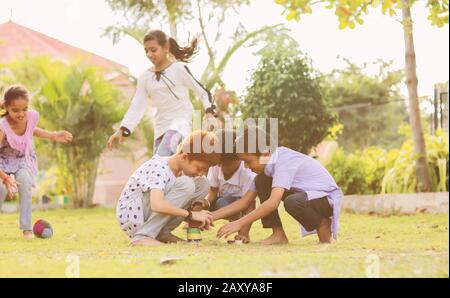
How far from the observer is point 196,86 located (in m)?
4.95

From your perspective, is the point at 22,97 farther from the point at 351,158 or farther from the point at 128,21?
the point at 128,21

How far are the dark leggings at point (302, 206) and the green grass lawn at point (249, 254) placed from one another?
133mm

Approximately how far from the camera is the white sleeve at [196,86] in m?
4.84

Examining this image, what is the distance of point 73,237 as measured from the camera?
5.00 m

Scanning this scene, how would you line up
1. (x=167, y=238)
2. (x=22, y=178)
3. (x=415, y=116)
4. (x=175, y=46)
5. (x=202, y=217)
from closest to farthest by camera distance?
(x=202, y=217), (x=167, y=238), (x=22, y=178), (x=175, y=46), (x=415, y=116)

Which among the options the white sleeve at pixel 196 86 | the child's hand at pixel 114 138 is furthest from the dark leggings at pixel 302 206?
the child's hand at pixel 114 138

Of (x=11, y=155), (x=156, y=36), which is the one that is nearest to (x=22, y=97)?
(x=11, y=155)

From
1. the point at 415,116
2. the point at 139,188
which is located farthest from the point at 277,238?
the point at 415,116

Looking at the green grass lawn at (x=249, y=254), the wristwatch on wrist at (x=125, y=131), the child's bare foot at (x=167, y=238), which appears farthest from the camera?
the wristwatch on wrist at (x=125, y=131)

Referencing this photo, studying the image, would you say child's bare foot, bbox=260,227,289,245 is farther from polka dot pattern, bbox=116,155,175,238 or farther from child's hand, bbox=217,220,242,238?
polka dot pattern, bbox=116,155,175,238

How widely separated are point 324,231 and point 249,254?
2.94 feet

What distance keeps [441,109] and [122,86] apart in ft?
14.4

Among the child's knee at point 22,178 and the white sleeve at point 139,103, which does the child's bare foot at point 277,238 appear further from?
the child's knee at point 22,178

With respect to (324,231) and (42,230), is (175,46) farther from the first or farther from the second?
(324,231)
